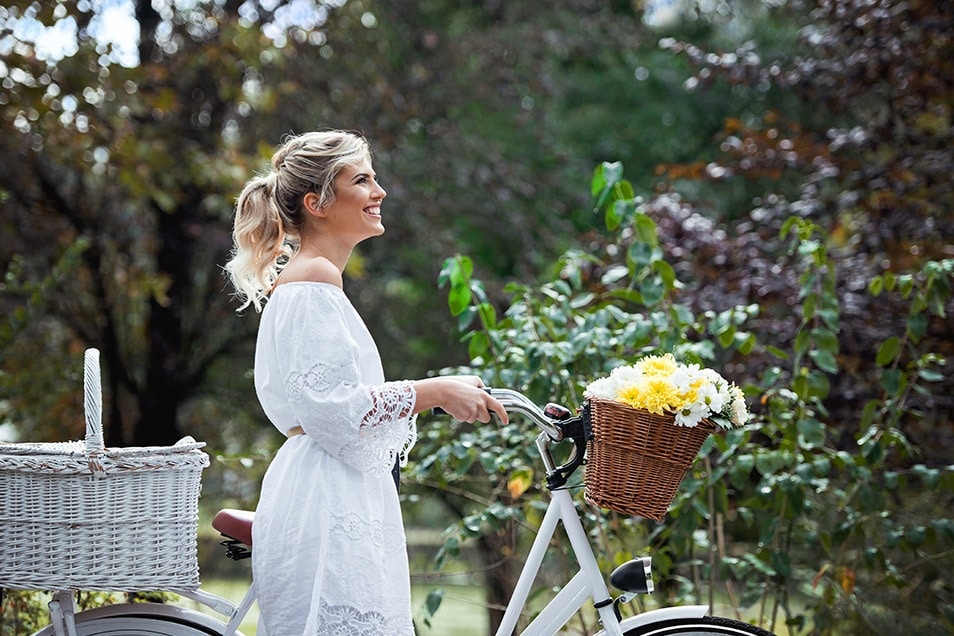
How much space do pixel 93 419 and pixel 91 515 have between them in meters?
0.20

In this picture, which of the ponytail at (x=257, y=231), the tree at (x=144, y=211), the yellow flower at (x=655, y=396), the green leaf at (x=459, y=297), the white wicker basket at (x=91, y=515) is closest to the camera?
the yellow flower at (x=655, y=396)

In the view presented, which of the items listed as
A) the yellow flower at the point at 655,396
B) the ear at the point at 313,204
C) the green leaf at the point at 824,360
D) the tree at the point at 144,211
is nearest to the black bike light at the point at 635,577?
the yellow flower at the point at 655,396

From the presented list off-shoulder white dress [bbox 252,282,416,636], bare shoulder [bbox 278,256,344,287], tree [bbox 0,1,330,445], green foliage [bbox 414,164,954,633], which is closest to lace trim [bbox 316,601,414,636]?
off-shoulder white dress [bbox 252,282,416,636]

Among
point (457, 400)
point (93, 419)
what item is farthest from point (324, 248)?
point (93, 419)

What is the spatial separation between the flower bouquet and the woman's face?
0.64 metres

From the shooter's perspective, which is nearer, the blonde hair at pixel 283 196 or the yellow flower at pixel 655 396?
the yellow flower at pixel 655 396

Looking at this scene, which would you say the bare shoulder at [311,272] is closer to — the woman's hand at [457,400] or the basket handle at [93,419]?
the woman's hand at [457,400]

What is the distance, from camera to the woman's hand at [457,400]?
7.18 ft

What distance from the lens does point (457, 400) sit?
7.20 feet

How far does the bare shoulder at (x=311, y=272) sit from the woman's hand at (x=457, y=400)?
11.7 inches

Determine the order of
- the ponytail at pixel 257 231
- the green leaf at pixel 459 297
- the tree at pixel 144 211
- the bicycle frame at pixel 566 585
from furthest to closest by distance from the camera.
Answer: the tree at pixel 144 211, the green leaf at pixel 459 297, the ponytail at pixel 257 231, the bicycle frame at pixel 566 585

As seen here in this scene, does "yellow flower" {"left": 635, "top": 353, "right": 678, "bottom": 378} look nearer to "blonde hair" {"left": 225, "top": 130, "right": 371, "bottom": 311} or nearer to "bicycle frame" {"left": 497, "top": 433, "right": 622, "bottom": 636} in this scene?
"bicycle frame" {"left": 497, "top": 433, "right": 622, "bottom": 636}

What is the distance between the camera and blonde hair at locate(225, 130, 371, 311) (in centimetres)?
238

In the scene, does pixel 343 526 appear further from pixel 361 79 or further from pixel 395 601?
pixel 361 79
